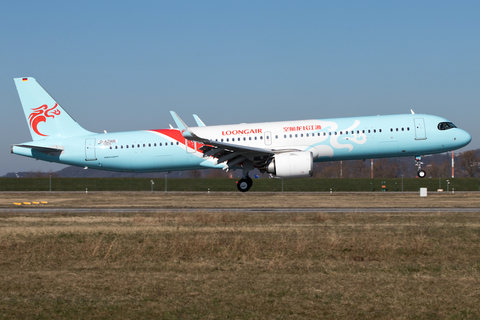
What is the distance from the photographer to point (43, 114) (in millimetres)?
37812

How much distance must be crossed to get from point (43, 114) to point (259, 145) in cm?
1556

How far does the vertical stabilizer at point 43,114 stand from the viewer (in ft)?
122

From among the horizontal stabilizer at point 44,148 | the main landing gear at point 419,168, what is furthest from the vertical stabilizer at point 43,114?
the main landing gear at point 419,168

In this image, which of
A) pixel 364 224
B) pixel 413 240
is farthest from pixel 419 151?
pixel 413 240

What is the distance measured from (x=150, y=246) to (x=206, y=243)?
1.87m

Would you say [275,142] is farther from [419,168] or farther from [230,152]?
[419,168]

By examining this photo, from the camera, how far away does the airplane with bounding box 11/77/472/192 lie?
105 feet

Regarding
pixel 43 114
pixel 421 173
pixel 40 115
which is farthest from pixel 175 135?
pixel 421 173

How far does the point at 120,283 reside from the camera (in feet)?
41.1

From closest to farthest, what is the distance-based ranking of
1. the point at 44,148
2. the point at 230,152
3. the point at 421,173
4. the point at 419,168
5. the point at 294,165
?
the point at 294,165 → the point at 230,152 → the point at 419,168 → the point at 421,173 → the point at 44,148

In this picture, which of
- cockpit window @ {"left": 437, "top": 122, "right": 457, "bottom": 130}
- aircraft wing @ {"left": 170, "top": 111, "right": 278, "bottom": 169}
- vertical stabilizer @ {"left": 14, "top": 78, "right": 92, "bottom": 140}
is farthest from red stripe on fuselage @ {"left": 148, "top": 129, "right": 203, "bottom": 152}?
cockpit window @ {"left": 437, "top": 122, "right": 457, "bottom": 130}

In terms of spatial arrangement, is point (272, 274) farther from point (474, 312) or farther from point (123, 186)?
point (123, 186)

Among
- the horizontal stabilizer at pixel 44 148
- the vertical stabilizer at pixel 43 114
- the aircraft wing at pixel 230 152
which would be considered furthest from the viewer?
the vertical stabilizer at pixel 43 114

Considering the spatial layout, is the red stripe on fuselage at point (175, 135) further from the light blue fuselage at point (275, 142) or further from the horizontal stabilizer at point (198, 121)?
the horizontal stabilizer at point (198, 121)
